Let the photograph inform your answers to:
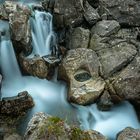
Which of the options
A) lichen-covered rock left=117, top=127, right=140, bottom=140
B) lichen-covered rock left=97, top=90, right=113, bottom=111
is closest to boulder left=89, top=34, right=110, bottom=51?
lichen-covered rock left=97, top=90, right=113, bottom=111

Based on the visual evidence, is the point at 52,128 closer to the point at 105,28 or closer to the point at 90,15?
the point at 105,28

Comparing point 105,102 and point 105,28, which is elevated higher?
point 105,28

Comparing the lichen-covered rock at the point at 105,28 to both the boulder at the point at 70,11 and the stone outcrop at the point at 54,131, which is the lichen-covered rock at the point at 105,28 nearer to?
the boulder at the point at 70,11

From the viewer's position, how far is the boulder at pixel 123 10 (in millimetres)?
12180

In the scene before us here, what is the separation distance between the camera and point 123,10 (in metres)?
12.2

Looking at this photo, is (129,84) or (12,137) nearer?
(12,137)

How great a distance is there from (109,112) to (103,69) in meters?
1.40

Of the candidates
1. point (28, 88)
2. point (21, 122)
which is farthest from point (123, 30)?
point (21, 122)

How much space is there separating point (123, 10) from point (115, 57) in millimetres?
2191

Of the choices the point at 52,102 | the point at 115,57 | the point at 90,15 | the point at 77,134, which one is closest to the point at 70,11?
the point at 90,15

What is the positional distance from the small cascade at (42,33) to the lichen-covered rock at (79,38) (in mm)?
731

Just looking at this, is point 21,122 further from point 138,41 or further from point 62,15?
point 138,41

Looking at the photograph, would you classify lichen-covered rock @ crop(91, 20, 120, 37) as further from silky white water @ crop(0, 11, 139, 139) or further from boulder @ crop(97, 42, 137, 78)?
silky white water @ crop(0, 11, 139, 139)

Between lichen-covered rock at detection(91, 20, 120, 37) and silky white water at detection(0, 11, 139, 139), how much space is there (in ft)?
5.87
